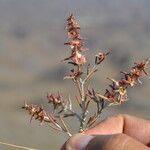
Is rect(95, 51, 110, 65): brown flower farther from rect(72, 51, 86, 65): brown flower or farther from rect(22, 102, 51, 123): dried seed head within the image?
rect(22, 102, 51, 123): dried seed head

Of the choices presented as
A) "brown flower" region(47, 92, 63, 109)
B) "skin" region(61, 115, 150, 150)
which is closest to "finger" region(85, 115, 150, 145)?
"skin" region(61, 115, 150, 150)

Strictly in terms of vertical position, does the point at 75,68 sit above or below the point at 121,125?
above

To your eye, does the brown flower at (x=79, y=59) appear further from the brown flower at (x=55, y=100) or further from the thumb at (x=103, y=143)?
the thumb at (x=103, y=143)

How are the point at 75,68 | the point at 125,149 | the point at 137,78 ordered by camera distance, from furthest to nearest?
1. the point at 75,68
2. the point at 137,78
3. the point at 125,149

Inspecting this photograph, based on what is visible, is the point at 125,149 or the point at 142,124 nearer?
the point at 125,149

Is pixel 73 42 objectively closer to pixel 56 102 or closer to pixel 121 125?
pixel 56 102

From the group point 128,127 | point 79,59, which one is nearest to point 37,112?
point 79,59

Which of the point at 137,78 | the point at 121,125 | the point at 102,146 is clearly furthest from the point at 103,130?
the point at 102,146

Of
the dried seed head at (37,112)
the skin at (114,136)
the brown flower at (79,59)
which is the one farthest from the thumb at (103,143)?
the brown flower at (79,59)
